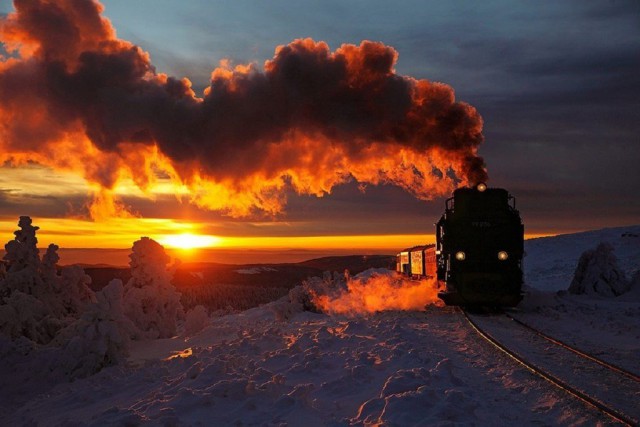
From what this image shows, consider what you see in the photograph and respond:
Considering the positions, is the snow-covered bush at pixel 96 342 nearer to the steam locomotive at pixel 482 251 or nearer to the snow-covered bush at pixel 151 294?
the snow-covered bush at pixel 151 294

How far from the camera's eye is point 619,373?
10.1 meters

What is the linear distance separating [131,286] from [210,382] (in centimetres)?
2328

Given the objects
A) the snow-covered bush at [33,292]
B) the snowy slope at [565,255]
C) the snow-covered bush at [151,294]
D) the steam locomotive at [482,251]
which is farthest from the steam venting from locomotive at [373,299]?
the snowy slope at [565,255]

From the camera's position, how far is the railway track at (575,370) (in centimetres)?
800

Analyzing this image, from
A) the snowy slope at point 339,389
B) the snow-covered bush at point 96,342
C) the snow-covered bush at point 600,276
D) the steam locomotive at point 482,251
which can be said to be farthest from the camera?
the snow-covered bush at point 600,276

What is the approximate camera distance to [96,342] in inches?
772

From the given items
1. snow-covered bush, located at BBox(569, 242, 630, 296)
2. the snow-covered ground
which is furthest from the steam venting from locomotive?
snow-covered bush, located at BBox(569, 242, 630, 296)

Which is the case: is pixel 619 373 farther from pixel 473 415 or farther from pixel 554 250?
pixel 554 250

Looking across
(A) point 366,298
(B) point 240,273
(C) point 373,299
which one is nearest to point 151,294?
(A) point 366,298

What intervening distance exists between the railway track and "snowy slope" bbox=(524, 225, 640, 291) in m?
29.5

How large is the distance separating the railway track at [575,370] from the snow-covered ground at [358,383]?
0.94ft

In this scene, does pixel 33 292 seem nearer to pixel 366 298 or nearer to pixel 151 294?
pixel 151 294

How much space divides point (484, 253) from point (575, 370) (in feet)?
34.3

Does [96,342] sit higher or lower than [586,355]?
lower
